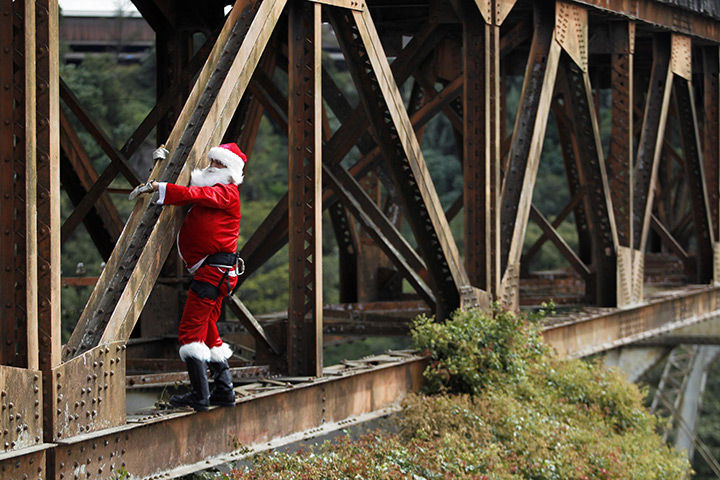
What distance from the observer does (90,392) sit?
6.31 metres

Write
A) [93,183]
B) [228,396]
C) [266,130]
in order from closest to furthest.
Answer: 1. [228,396]
2. [93,183]
3. [266,130]

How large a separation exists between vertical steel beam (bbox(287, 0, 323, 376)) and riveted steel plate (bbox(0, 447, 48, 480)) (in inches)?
115

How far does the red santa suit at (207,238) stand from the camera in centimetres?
702

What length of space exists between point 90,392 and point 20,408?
1.93 ft

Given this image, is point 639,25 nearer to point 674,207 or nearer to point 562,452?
point 562,452

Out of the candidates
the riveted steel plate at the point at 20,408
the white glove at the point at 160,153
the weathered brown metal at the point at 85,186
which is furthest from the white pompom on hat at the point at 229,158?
the weathered brown metal at the point at 85,186

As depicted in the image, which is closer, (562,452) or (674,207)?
(562,452)

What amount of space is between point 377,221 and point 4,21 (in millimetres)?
5715

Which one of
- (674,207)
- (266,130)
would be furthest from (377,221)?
(266,130)

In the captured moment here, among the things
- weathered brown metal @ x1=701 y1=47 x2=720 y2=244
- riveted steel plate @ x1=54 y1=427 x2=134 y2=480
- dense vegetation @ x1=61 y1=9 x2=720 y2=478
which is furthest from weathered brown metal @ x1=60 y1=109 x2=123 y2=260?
weathered brown metal @ x1=701 y1=47 x2=720 y2=244

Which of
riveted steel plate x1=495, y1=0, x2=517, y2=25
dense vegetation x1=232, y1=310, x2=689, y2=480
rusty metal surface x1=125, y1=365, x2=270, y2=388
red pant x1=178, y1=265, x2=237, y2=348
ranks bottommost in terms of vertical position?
dense vegetation x1=232, y1=310, x2=689, y2=480

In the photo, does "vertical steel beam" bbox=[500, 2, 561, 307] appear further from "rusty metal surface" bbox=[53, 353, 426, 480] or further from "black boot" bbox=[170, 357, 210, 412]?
"black boot" bbox=[170, 357, 210, 412]

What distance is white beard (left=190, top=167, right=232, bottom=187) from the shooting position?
7023 millimetres

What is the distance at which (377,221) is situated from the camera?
11.1 meters
